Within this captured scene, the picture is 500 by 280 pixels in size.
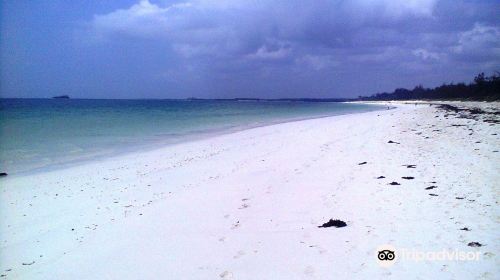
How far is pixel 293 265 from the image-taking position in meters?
4.75

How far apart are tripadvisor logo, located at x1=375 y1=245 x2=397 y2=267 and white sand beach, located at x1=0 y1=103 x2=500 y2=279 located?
0.35ft

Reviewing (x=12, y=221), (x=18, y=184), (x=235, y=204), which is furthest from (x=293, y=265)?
(x=18, y=184)

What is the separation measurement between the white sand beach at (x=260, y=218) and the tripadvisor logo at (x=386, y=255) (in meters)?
0.11

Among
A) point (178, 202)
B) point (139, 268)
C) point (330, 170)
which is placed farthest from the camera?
point (330, 170)

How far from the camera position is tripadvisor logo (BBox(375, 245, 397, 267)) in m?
4.57

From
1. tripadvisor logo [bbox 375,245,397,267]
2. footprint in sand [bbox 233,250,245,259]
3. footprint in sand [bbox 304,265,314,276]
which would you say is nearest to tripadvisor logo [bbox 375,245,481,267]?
tripadvisor logo [bbox 375,245,397,267]

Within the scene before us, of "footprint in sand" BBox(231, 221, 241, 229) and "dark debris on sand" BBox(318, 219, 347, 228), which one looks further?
"footprint in sand" BBox(231, 221, 241, 229)

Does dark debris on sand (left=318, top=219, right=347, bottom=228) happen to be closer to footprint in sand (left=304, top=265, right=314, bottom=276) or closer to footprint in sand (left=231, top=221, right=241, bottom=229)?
footprint in sand (left=304, top=265, right=314, bottom=276)

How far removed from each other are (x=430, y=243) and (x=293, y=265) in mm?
2085

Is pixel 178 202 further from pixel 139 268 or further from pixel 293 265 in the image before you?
pixel 293 265

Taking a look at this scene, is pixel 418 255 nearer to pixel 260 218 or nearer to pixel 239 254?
pixel 239 254

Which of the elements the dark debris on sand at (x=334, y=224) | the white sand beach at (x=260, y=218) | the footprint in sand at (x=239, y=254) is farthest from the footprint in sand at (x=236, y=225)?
the dark debris on sand at (x=334, y=224)

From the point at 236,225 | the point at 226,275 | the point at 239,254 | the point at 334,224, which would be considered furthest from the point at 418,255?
the point at 236,225

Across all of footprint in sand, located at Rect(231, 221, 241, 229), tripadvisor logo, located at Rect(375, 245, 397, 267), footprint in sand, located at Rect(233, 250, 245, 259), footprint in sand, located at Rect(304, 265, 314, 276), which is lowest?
footprint in sand, located at Rect(233, 250, 245, 259)
